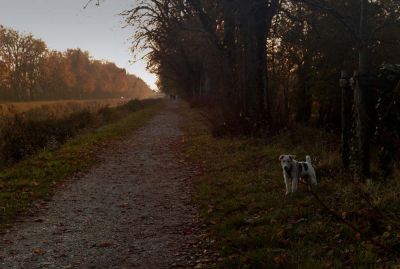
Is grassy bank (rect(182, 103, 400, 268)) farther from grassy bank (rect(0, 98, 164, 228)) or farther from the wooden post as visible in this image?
grassy bank (rect(0, 98, 164, 228))

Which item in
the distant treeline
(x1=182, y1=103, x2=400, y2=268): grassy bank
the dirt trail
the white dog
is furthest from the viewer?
the distant treeline

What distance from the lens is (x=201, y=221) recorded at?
7.43 meters

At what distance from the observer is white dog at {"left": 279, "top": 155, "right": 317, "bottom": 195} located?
7.72 meters

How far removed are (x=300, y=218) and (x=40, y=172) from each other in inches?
290

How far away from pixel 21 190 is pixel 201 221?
4.49 meters

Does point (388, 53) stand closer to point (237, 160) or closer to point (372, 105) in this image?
point (372, 105)

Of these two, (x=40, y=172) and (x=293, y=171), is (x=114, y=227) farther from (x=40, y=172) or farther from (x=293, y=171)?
(x=40, y=172)

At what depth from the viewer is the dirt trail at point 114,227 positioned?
586 cm

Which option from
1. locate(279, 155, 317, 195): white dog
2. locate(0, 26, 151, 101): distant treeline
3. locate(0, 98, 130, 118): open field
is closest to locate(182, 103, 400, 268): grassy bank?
locate(279, 155, 317, 195): white dog

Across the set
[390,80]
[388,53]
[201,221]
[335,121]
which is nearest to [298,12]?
[388,53]

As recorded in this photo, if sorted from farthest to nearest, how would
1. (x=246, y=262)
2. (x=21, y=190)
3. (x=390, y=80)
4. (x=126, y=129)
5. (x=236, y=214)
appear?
(x=126, y=129) < (x=21, y=190) < (x=390, y=80) < (x=236, y=214) < (x=246, y=262)

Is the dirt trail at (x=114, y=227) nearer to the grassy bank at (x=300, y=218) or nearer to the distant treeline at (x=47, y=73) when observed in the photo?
the grassy bank at (x=300, y=218)

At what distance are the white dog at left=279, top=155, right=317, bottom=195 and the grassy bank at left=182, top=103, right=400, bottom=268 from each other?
0.65ft

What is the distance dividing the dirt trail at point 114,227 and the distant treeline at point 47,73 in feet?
130
